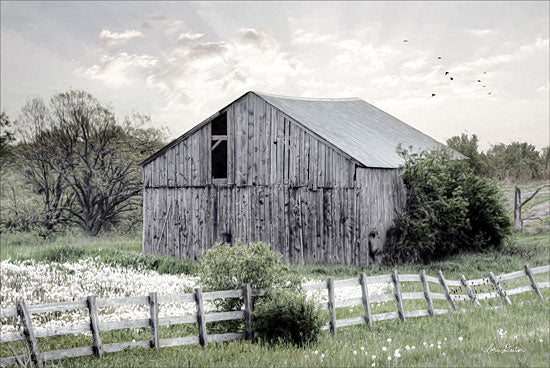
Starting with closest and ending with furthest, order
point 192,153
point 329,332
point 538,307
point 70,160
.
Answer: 1. point 329,332
2. point 538,307
3. point 192,153
4. point 70,160

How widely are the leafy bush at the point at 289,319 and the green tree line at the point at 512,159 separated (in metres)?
41.9

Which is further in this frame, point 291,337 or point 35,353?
point 291,337

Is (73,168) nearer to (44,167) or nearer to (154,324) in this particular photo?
(44,167)

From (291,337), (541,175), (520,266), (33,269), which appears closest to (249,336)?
(291,337)

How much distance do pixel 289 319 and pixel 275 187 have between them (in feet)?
56.0

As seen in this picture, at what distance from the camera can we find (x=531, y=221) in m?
48.0

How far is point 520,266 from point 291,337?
62.4 feet

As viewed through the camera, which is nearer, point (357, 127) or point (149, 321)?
point (149, 321)

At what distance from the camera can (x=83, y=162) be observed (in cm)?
4353

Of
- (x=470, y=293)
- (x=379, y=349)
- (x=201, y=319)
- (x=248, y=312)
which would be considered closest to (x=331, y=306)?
(x=248, y=312)

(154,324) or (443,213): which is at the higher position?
(443,213)

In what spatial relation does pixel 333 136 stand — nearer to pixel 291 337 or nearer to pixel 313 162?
pixel 313 162

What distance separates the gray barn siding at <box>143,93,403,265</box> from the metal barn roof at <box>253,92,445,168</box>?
738 mm

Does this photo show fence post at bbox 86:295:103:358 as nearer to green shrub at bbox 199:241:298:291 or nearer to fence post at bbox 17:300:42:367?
fence post at bbox 17:300:42:367
